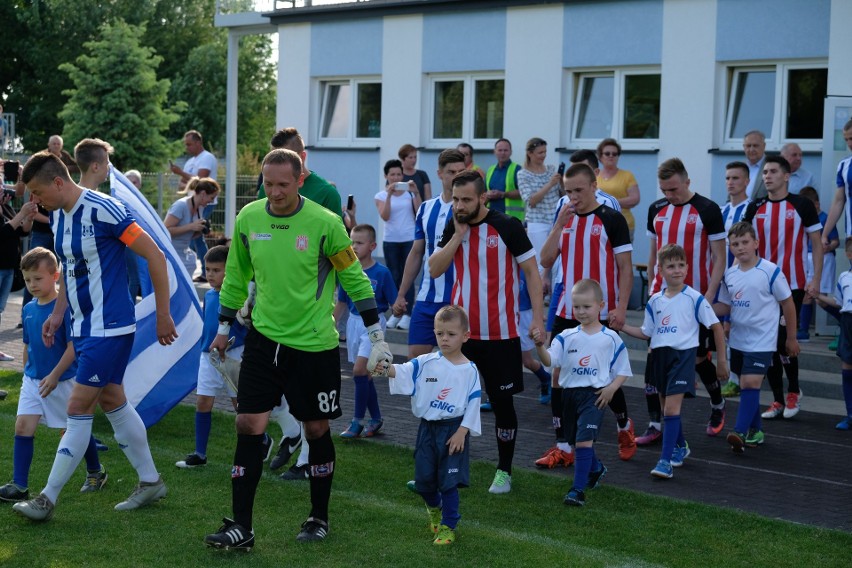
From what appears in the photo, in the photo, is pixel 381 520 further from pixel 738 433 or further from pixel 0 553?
pixel 738 433

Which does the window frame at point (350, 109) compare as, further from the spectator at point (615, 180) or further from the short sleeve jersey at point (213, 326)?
the short sleeve jersey at point (213, 326)

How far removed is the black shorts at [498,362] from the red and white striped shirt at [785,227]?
410 cm

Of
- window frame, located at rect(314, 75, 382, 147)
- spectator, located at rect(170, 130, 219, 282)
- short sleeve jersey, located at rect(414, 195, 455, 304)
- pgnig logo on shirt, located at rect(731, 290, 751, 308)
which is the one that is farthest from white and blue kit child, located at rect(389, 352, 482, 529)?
window frame, located at rect(314, 75, 382, 147)

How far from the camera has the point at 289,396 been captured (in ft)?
21.0

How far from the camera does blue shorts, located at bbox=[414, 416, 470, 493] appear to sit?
254 inches

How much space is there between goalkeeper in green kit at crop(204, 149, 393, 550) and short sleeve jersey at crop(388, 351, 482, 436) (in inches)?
15.2

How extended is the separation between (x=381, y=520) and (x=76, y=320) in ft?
6.97

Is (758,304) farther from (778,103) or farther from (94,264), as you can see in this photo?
(778,103)

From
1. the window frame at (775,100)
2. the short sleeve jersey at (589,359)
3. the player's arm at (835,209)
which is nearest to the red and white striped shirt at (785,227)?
the player's arm at (835,209)

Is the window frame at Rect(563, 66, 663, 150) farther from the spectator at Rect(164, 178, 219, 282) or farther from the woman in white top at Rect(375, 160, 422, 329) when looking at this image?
the spectator at Rect(164, 178, 219, 282)

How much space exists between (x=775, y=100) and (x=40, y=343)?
11.3 metres

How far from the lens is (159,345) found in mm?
9258

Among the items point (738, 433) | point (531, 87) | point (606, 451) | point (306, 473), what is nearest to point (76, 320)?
point (306, 473)

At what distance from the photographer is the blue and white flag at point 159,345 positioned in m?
9.12
